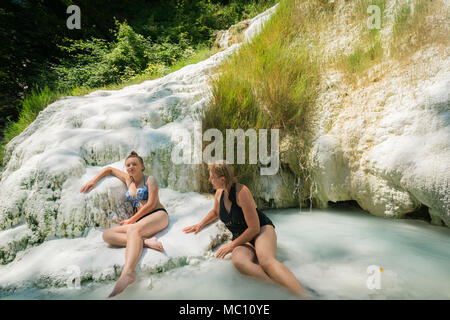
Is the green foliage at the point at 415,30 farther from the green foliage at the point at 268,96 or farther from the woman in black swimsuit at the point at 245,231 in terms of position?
the woman in black swimsuit at the point at 245,231

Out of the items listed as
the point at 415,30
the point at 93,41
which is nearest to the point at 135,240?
the point at 415,30

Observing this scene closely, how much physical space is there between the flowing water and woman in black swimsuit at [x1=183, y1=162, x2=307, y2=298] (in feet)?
0.32

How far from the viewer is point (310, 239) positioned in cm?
237

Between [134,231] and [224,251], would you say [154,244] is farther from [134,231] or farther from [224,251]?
[224,251]

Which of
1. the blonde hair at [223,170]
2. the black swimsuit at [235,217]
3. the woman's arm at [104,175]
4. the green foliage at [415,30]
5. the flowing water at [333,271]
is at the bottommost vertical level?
the flowing water at [333,271]

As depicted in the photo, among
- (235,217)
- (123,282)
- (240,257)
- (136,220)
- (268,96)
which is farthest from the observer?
(268,96)

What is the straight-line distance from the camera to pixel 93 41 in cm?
768

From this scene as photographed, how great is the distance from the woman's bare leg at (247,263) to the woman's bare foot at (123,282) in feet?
2.47

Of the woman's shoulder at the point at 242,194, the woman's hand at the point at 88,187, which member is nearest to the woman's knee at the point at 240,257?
the woman's shoulder at the point at 242,194

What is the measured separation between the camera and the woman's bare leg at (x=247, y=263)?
66.6 inches

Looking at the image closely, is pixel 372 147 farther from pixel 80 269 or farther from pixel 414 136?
pixel 80 269

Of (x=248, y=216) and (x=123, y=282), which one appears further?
(x=248, y=216)

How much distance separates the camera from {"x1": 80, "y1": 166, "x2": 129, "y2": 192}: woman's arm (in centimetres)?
232

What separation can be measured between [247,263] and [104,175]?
66.5 inches
